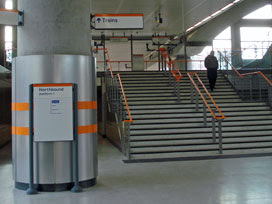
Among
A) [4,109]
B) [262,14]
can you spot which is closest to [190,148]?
[4,109]

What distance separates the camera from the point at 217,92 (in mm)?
12047

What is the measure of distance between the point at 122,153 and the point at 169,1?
28.7ft

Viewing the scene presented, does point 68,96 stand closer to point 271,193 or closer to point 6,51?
point 271,193

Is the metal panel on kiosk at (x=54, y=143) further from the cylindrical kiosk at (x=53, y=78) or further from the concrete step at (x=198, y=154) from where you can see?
the concrete step at (x=198, y=154)

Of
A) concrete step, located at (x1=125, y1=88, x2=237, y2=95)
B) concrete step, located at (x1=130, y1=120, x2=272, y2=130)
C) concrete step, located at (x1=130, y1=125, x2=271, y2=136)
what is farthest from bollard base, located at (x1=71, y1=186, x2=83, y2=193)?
concrete step, located at (x1=125, y1=88, x2=237, y2=95)

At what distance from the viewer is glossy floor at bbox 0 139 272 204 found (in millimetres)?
4512

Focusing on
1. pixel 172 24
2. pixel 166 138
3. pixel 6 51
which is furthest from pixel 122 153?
pixel 172 24

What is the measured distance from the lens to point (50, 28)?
5.17m

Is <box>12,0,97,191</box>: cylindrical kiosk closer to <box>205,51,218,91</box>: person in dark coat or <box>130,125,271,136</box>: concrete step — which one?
<box>130,125,271,136</box>: concrete step

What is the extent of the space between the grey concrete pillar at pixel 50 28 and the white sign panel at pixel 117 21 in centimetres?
64

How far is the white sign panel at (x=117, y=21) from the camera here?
19.3 feet

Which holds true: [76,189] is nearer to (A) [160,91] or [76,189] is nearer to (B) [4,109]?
(A) [160,91]

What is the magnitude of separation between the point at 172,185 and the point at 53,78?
2511 millimetres

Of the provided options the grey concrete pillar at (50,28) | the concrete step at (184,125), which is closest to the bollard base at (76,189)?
the grey concrete pillar at (50,28)
